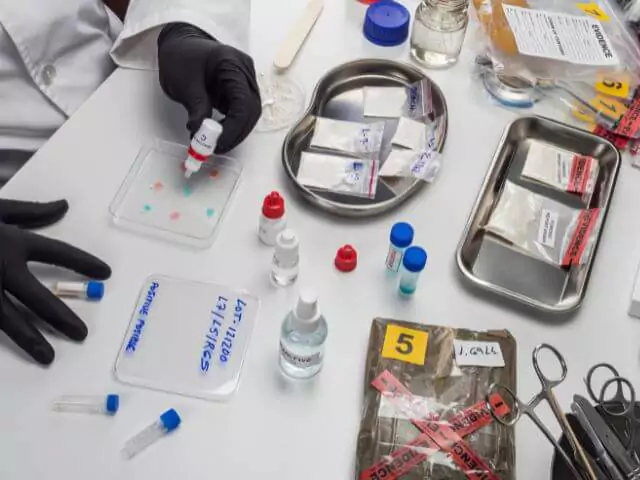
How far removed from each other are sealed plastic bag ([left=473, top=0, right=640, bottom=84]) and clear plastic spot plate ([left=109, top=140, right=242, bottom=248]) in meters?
0.46

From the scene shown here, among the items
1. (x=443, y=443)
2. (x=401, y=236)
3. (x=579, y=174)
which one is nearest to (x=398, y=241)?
(x=401, y=236)

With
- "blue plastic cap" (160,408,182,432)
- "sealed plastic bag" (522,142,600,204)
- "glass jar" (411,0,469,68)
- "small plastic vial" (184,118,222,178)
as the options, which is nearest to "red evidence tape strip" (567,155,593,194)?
"sealed plastic bag" (522,142,600,204)

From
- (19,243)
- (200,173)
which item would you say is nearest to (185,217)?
(200,173)

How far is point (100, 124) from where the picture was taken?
0.88m

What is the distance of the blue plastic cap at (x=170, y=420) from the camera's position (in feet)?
2.10

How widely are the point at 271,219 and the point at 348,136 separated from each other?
0.22 m

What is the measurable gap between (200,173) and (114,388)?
0.31 m

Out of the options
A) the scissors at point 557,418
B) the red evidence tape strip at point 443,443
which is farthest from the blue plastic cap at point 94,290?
the scissors at point 557,418

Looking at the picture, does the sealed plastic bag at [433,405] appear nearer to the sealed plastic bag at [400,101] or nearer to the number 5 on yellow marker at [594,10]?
the sealed plastic bag at [400,101]

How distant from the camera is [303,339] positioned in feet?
2.16

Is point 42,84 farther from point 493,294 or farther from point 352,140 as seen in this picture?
point 493,294

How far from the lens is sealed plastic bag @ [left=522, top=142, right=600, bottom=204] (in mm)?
890

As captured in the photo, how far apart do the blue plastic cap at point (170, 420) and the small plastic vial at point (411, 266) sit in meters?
0.29

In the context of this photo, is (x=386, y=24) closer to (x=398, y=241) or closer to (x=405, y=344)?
(x=398, y=241)
